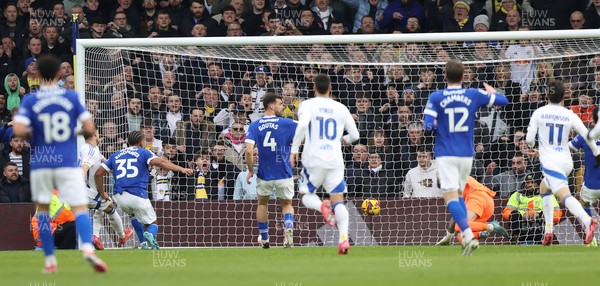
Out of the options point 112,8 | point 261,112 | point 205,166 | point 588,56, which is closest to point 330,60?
point 261,112

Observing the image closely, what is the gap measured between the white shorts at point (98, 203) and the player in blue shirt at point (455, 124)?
22.0 ft

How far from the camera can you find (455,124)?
13.9 m

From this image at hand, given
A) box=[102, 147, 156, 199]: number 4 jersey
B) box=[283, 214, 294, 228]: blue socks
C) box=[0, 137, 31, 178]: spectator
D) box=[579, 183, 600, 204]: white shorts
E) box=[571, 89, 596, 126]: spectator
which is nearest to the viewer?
box=[579, 183, 600, 204]: white shorts

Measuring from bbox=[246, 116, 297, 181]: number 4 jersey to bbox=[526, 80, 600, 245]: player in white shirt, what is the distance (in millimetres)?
3607

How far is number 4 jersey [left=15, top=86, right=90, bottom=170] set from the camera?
1155 cm

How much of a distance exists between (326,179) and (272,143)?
100 inches

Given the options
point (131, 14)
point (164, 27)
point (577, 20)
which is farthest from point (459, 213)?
point (131, 14)

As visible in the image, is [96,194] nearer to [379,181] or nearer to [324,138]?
[379,181]

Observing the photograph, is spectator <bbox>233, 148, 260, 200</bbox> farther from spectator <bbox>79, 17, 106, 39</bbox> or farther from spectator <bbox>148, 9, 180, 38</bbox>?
spectator <bbox>79, 17, 106, 39</bbox>

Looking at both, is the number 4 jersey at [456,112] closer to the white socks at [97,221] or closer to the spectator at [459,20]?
the white socks at [97,221]

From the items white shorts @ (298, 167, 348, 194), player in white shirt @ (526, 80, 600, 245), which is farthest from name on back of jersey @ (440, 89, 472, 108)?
player in white shirt @ (526, 80, 600, 245)

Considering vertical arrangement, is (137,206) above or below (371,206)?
above

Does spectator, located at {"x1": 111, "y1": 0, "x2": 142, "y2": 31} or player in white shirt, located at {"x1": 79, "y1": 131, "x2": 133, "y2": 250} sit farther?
spectator, located at {"x1": 111, "y1": 0, "x2": 142, "y2": 31}

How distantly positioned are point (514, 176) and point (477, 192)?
6.02 feet
